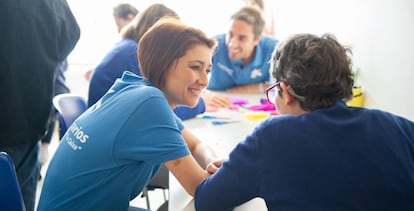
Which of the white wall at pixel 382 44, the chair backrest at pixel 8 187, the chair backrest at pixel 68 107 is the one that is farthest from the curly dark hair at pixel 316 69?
the chair backrest at pixel 68 107

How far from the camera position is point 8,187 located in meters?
1.21

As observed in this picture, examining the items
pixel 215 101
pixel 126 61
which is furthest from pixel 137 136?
pixel 215 101

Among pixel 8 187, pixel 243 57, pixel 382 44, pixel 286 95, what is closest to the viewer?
pixel 286 95

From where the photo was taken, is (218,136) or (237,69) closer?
(218,136)

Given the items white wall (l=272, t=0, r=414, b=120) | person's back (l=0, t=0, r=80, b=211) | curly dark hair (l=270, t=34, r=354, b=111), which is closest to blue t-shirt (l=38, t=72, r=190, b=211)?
curly dark hair (l=270, t=34, r=354, b=111)

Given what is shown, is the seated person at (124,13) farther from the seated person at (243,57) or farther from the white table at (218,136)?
the white table at (218,136)

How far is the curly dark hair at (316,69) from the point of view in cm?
97

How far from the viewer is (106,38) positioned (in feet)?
13.9

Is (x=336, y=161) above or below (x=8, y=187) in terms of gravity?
above

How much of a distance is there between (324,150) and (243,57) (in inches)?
75.7

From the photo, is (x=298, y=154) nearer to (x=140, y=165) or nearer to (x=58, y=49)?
(x=140, y=165)

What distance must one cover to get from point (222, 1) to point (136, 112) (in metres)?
3.27

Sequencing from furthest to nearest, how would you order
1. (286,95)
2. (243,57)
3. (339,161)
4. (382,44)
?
(243,57) → (382,44) → (286,95) → (339,161)

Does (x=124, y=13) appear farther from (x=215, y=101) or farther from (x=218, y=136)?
(x=218, y=136)
